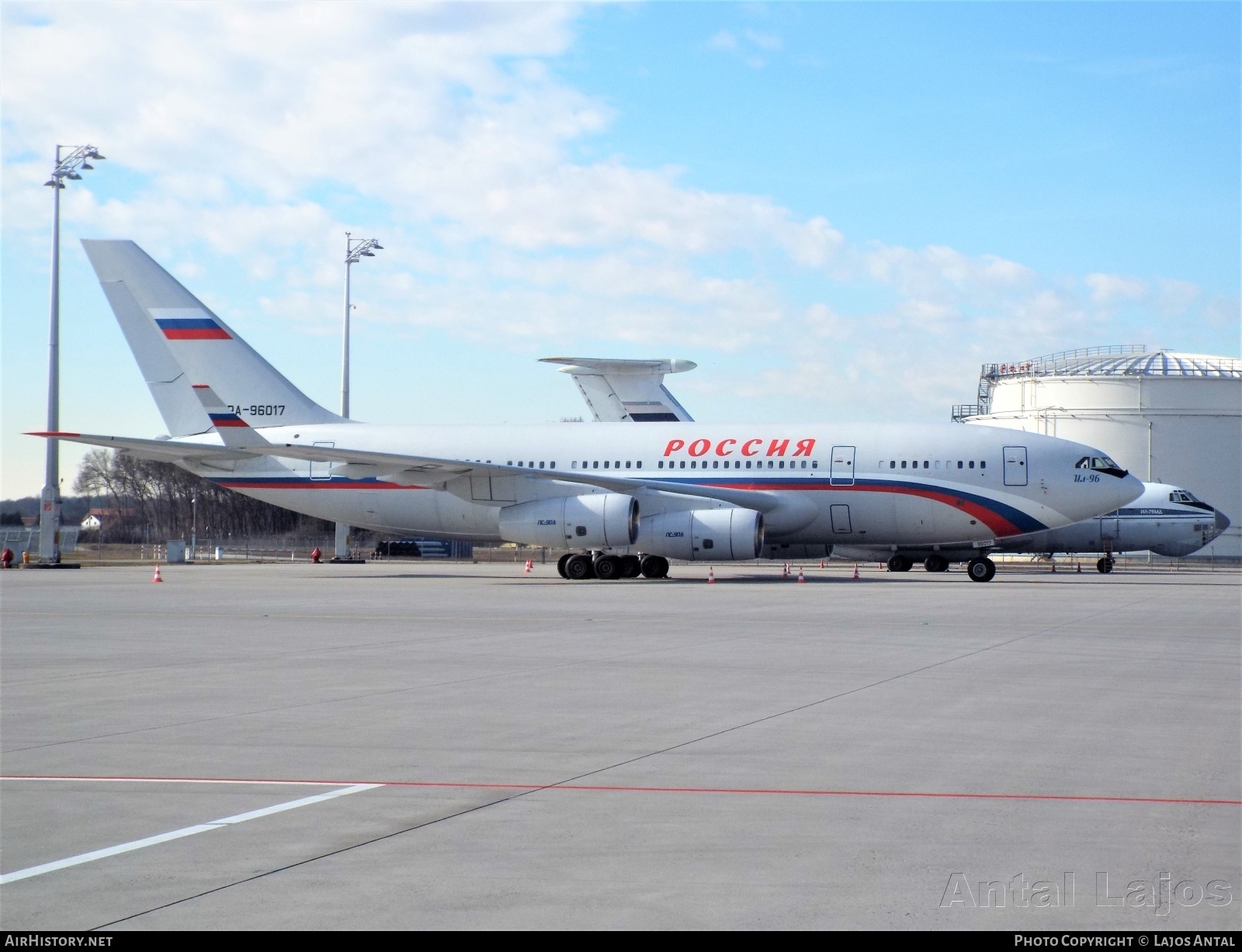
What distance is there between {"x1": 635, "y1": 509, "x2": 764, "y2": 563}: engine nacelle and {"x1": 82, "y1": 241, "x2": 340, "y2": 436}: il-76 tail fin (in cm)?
1348

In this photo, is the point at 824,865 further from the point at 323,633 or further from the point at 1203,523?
the point at 1203,523

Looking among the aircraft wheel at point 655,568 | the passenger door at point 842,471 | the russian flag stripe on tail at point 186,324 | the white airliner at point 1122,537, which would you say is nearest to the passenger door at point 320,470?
the russian flag stripe on tail at point 186,324

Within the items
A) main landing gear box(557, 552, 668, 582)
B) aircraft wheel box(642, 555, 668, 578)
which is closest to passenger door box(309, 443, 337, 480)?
main landing gear box(557, 552, 668, 582)

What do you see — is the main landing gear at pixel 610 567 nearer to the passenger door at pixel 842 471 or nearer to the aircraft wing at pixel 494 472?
the aircraft wing at pixel 494 472

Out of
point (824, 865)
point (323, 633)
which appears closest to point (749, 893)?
point (824, 865)

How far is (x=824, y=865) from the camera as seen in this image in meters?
5.21

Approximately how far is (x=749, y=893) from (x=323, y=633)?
40.2ft

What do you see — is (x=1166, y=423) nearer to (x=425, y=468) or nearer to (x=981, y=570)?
Result: (x=981, y=570)

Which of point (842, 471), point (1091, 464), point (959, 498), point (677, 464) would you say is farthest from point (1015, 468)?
point (677, 464)

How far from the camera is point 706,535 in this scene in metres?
30.8

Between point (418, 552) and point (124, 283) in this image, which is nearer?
point (124, 283)

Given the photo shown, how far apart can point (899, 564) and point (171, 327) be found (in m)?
25.0

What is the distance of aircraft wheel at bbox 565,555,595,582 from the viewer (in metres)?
33.5
